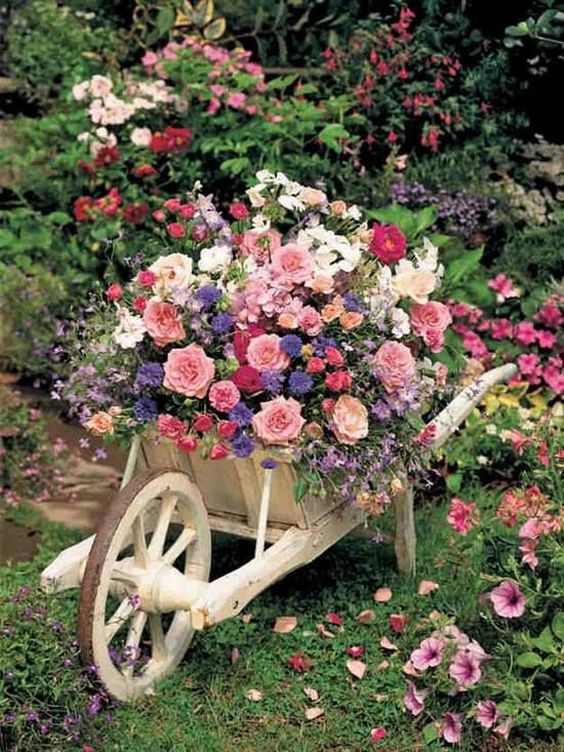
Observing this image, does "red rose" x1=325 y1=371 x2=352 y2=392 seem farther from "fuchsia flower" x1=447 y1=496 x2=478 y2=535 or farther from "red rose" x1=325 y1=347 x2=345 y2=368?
"fuchsia flower" x1=447 y1=496 x2=478 y2=535

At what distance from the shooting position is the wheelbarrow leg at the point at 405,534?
3.67m

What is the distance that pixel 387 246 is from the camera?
3314 millimetres

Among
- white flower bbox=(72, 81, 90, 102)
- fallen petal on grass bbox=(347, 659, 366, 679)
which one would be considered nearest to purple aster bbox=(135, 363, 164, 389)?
fallen petal on grass bbox=(347, 659, 366, 679)

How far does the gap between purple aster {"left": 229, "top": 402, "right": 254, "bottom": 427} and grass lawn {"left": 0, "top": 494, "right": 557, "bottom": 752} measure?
628 millimetres

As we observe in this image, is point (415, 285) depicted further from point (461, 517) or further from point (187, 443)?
point (187, 443)

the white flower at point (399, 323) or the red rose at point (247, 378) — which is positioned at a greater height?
the white flower at point (399, 323)

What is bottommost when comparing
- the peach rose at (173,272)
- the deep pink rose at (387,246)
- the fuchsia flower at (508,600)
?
the fuchsia flower at (508,600)

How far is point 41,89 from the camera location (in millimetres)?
6012

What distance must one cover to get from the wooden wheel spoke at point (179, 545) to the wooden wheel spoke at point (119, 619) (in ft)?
0.47

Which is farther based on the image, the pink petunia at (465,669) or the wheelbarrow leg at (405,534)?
the wheelbarrow leg at (405,534)

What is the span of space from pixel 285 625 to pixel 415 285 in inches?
40.5

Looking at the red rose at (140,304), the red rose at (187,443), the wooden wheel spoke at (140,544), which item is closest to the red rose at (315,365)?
the red rose at (187,443)

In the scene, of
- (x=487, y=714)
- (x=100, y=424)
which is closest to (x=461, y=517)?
(x=487, y=714)

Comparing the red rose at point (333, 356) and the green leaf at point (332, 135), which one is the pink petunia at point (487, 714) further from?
the green leaf at point (332, 135)
